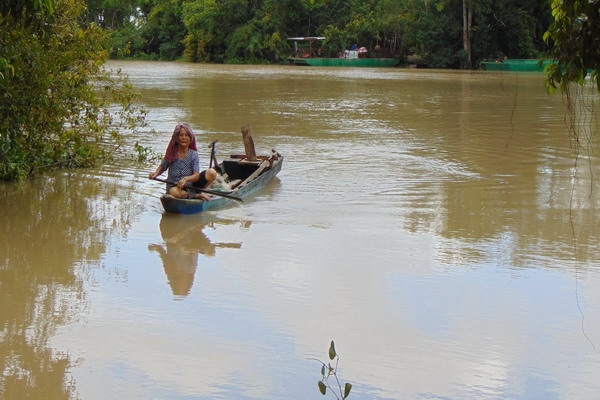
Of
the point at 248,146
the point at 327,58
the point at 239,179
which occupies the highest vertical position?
the point at 327,58

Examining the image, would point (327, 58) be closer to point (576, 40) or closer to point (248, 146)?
point (248, 146)

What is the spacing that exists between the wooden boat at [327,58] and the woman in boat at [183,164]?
134 ft

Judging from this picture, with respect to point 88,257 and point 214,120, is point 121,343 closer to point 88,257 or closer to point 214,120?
point 88,257

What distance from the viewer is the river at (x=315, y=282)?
15.9 ft

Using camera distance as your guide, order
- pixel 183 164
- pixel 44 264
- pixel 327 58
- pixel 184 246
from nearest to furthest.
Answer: pixel 44 264
pixel 184 246
pixel 183 164
pixel 327 58

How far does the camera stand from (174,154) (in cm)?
886

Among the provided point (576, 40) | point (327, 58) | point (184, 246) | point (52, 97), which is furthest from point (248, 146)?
point (327, 58)

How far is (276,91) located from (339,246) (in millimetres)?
18794

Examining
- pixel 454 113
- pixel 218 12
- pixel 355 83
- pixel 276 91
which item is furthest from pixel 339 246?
pixel 218 12

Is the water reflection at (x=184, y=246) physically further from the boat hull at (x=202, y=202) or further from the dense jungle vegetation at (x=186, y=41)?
the dense jungle vegetation at (x=186, y=41)

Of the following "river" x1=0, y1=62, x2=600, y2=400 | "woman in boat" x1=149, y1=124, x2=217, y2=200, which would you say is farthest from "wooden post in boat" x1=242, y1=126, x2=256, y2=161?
"woman in boat" x1=149, y1=124, x2=217, y2=200

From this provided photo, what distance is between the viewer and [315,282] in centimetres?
659

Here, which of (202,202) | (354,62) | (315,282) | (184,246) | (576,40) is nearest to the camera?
(576,40)

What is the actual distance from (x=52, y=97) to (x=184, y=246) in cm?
306
